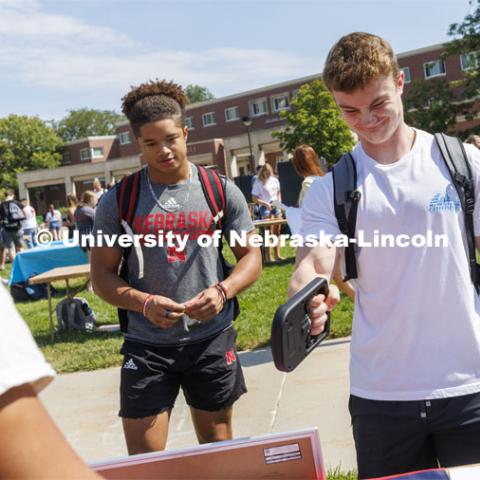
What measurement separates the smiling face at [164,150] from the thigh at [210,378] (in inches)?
29.4

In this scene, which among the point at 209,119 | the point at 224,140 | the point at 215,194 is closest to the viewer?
the point at 215,194

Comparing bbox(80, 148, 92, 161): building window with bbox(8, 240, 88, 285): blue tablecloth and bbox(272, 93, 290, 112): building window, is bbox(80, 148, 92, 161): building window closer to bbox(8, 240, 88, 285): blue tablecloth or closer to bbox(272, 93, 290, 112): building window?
bbox(272, 93, 290, 112): building window

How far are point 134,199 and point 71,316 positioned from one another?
6.59 metres

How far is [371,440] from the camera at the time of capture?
81.0 inches

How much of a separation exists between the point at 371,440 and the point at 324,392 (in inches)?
130

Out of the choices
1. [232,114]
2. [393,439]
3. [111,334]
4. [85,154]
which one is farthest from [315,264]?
[85,154]

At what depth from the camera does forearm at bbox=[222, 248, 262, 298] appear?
294cm

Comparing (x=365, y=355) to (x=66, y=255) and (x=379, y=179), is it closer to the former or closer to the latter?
(x=379, y=179)

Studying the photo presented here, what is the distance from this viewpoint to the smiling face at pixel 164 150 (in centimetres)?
292

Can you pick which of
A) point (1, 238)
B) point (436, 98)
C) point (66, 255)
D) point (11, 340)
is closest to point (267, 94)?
point (436, 98)

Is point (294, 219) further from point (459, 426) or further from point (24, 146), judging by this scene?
point (24, 146)

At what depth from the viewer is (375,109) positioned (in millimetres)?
1999

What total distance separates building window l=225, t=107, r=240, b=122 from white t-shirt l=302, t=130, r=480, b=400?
66.3 meters

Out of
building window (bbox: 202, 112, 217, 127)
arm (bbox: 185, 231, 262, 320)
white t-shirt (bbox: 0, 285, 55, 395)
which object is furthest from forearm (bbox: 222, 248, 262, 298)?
building window (bbox: 202, 112, 217, 127)
